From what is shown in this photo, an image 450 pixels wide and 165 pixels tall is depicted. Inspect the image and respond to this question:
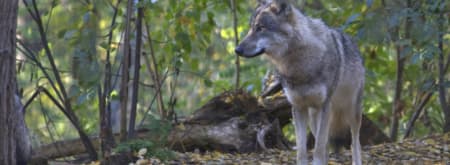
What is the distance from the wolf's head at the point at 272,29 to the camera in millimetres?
5301

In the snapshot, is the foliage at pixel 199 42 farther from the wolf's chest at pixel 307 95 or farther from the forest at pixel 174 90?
the wolf's chest at pixel 307 95

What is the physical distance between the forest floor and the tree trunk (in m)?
1.51

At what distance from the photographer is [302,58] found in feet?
18.2

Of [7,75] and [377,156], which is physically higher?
[7,75]

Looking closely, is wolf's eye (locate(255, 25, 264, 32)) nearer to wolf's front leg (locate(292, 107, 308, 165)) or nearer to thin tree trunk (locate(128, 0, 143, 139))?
wolf's front leg (locate(292, 107, 308, 165))

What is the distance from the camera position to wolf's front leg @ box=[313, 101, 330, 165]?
18.2 feet

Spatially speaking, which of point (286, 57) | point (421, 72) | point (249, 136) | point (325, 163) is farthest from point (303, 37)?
point (421, 72)

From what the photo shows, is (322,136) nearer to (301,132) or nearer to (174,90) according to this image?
(301,132)

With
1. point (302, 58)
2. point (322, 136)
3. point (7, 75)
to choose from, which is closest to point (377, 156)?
point (322, 136)

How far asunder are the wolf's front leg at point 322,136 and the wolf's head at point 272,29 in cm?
61

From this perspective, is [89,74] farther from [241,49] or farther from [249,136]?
[249,136]

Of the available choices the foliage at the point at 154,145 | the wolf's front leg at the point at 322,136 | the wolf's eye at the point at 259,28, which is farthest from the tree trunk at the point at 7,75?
the wolf's front leg at the point at 322,136

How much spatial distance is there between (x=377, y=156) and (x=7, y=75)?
11.9ft

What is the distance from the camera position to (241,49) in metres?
5.16
